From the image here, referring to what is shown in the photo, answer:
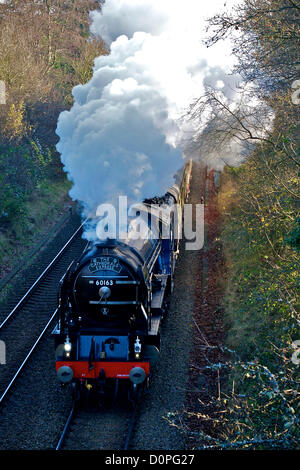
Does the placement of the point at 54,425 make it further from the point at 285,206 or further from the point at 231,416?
the point at 285,206

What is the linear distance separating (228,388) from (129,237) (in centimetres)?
372

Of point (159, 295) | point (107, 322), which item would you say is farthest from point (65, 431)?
point (159, 295)

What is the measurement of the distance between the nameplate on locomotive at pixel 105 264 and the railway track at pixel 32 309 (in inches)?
129

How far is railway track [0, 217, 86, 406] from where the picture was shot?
394 inches

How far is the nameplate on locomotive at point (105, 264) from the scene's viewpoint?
802 centimetres

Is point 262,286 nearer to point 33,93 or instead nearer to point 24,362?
point 24,362

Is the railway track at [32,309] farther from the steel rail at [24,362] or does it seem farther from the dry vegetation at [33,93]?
the dry vegetation at [33,93]

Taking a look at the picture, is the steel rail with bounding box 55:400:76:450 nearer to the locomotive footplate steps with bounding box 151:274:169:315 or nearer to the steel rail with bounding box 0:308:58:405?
the steel rail with bounding box 0:308:58:405

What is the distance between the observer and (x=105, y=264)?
8.04 meters

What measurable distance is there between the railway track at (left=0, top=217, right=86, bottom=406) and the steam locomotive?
5.92 ft

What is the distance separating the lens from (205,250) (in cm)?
1673

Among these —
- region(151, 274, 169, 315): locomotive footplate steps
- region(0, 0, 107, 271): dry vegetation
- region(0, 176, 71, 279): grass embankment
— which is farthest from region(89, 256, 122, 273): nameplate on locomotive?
region(0, 0, 107, 271): dry vegetation

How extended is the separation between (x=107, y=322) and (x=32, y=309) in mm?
4747

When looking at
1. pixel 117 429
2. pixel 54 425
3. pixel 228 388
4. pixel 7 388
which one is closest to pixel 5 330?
pixel 7 388
